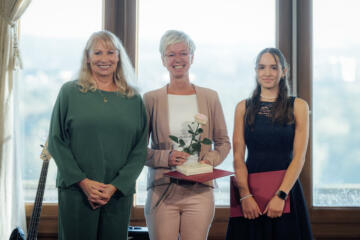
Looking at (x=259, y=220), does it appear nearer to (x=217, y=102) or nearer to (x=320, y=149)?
(x=217, y=102)

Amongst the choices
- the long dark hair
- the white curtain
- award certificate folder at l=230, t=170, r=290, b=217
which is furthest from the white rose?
the white curtain

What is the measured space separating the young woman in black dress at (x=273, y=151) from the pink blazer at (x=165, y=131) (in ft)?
0.35

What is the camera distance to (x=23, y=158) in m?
2.63

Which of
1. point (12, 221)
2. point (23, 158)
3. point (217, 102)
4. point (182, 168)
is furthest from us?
point (23, 158)

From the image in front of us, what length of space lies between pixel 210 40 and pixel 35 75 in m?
1.44

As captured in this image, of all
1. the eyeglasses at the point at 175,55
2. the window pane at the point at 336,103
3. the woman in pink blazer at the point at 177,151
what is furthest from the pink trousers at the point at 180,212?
the window pane at the point at 336,103

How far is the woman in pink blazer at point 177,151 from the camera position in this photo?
165 cm

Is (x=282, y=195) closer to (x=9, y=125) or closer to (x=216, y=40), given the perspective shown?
(x=216, y=40)

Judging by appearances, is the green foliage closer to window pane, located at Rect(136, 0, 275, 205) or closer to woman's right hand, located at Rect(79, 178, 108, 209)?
woman's right hand, located at Rect(79, 178, 108, 209)

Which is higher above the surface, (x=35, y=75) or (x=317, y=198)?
(x=35, y=75)

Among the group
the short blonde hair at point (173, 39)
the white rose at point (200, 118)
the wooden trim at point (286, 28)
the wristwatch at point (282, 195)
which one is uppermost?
the wooden trim at point (286, 28)

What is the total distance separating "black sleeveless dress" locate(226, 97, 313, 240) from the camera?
A: 5.21 ft

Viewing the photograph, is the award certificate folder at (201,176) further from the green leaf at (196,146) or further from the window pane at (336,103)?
the window pane at (336,103)

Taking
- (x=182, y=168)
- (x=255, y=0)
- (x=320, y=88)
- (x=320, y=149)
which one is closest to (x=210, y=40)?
(x=255, y=0)
